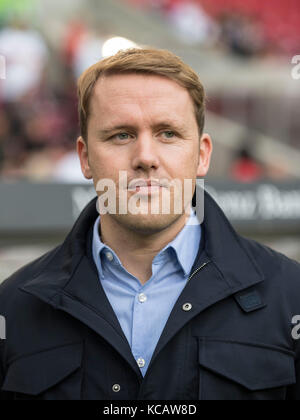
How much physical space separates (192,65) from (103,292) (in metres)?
8.24

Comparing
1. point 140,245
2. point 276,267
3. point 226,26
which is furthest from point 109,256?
point 226,26

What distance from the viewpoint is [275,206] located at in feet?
23.4

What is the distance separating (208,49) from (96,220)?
8536 millimetres

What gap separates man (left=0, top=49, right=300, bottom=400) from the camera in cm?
191

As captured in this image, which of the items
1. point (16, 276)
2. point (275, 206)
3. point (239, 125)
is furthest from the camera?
point (239, 125)

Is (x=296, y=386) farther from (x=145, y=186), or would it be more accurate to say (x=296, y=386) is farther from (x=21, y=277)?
(x=21, y=277)

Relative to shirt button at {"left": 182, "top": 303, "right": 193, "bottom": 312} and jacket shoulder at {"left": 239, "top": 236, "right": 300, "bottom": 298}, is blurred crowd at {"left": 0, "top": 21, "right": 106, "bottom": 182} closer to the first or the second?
jacket shoulder at {"left": 239, "top": 236, "right": 300, "bottom": 298}

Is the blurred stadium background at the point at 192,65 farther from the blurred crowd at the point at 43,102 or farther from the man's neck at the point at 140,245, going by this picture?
the man's neck at the point at 140,245

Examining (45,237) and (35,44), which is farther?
(35,44)

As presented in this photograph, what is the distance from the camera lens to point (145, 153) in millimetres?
1965

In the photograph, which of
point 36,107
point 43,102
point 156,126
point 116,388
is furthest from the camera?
point 43,102

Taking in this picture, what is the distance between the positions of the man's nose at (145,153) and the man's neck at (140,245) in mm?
223

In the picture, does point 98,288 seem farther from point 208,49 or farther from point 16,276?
point 208,49

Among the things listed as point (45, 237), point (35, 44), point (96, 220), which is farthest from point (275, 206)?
point (96, 220)
